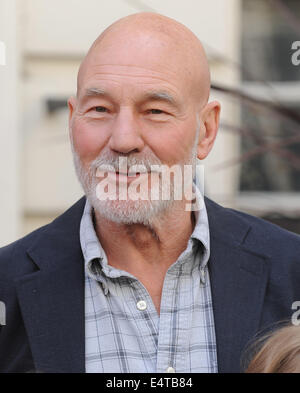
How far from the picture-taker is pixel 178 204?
134 centimetres

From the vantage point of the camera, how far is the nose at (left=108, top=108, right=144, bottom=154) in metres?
1.18

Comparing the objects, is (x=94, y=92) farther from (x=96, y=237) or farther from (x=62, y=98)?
(x=62, y=98)

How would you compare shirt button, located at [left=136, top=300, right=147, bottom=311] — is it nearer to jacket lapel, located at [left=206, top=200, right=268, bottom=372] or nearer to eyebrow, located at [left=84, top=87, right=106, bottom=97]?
jacket lapel, located at [left=206, top=200, right=268, bottom=372]

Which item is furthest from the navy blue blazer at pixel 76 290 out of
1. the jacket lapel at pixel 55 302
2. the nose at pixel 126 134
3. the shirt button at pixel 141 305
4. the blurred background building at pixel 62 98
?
the blurred background building at pixel 62 98

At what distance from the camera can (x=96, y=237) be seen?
1.32 meters

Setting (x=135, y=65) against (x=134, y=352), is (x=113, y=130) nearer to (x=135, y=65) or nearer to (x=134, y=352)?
(x=135, y=65)

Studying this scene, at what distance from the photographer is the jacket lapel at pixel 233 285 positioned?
1.22 m

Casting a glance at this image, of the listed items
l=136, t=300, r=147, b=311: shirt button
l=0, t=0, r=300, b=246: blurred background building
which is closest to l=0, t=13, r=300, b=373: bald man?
l=136, t=300, r=147, b=311: shirt button

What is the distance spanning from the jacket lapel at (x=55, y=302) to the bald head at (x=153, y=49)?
12.6 inches

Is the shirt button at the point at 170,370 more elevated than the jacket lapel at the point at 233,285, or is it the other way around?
→ the jacket lapel at the point at 233,285

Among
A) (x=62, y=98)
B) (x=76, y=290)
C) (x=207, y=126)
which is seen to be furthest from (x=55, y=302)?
(x=62, y=98)

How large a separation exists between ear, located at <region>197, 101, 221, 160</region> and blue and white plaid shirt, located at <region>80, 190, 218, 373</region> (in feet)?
0.56

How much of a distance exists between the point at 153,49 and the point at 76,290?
47cm

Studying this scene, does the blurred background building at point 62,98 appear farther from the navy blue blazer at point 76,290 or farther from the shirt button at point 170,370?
the shirt button at point 170,370
